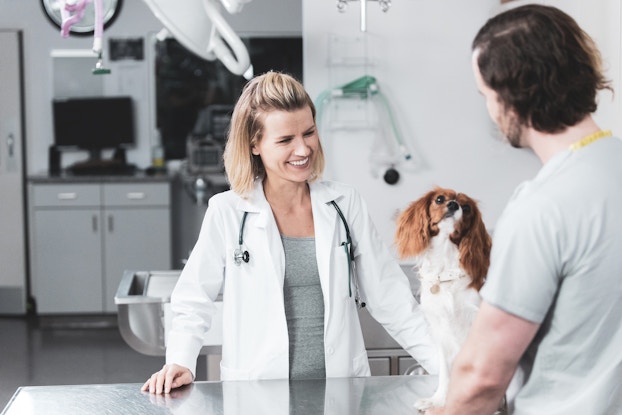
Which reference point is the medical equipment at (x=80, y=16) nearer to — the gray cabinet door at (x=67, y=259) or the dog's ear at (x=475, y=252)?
the dog's ear at (x=475, y=252)

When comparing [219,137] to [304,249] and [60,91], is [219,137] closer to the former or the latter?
[60,91]

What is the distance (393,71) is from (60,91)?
368 centimetres

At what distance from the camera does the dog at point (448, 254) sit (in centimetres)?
150

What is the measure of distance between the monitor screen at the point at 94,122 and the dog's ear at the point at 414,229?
561 cm

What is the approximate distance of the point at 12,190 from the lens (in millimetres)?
6598

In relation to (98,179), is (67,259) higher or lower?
lower

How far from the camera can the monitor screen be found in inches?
268

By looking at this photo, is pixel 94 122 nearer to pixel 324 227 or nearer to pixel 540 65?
pixel 324 227

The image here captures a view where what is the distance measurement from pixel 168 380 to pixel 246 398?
19cm

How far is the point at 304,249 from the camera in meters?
2.12

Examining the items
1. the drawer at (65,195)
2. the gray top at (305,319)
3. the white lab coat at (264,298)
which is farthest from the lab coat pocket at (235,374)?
the drawer at (65,195)

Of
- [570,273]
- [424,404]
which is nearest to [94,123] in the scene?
[424,404]

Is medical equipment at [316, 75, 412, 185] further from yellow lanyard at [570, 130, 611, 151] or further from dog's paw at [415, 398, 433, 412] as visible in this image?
yellow lanyard at [570, 130, 611, 151]

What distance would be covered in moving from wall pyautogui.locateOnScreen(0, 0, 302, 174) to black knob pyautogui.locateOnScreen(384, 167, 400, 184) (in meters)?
3.15
